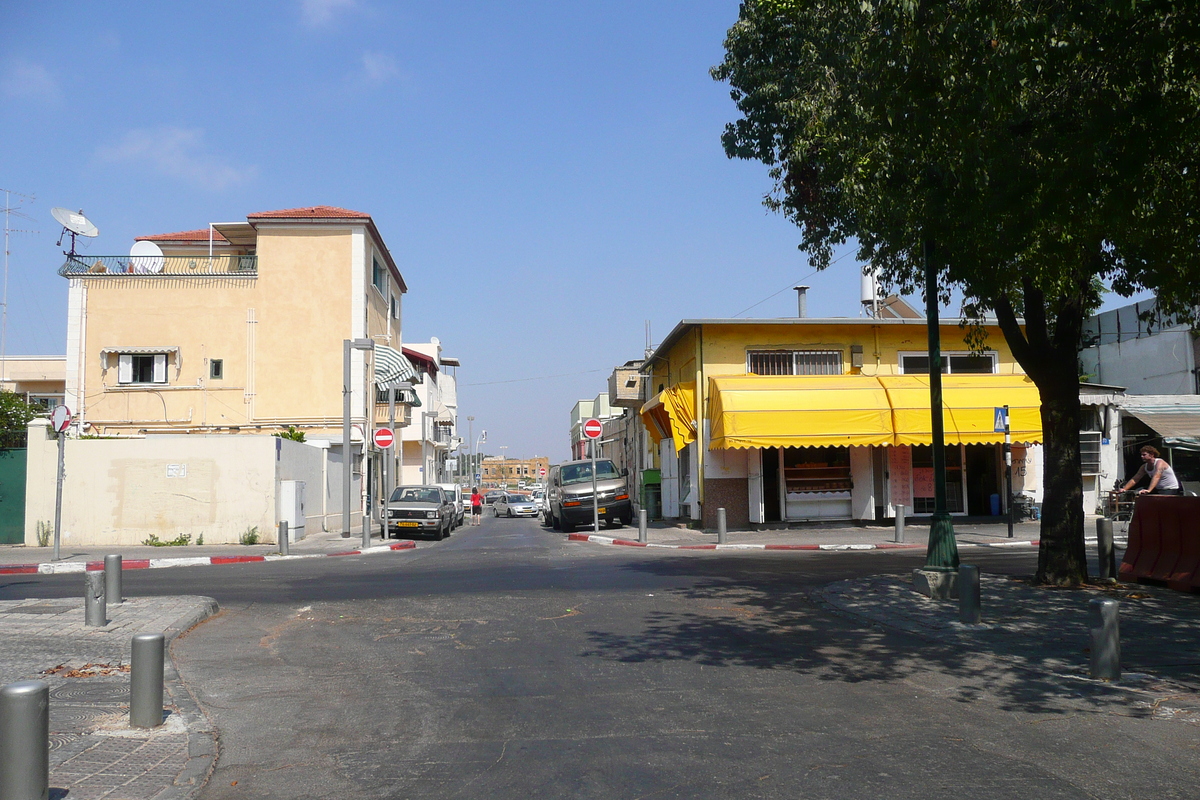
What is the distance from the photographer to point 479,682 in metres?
7.21

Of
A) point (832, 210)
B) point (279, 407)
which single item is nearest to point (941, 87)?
point (832, 210)

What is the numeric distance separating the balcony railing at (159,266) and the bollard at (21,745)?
32.0 meters

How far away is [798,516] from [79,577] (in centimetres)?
1625

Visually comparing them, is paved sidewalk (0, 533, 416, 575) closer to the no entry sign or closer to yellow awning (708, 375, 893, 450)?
the no entry sign

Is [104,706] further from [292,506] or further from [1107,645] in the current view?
[292,506]

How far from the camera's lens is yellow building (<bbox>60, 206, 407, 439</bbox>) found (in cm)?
3359

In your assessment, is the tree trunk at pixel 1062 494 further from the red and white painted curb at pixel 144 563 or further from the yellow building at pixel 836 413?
the red and white painted curb at pixel 144 563

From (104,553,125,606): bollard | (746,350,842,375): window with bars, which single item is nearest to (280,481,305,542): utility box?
(104,553,125,606): bollard

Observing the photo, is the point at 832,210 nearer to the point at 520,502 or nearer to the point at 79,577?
the point at 79,577

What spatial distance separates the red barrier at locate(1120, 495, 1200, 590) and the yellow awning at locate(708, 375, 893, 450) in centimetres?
1014

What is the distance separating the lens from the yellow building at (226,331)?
33.6 meters

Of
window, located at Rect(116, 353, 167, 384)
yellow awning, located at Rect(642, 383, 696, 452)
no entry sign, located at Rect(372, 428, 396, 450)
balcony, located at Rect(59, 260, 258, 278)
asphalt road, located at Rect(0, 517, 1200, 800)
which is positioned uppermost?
balcony, located at Rect(59, 260, 258, 278)

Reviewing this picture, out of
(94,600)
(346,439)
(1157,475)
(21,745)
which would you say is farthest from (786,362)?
(21,745)

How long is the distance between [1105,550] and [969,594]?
12.8 ft
